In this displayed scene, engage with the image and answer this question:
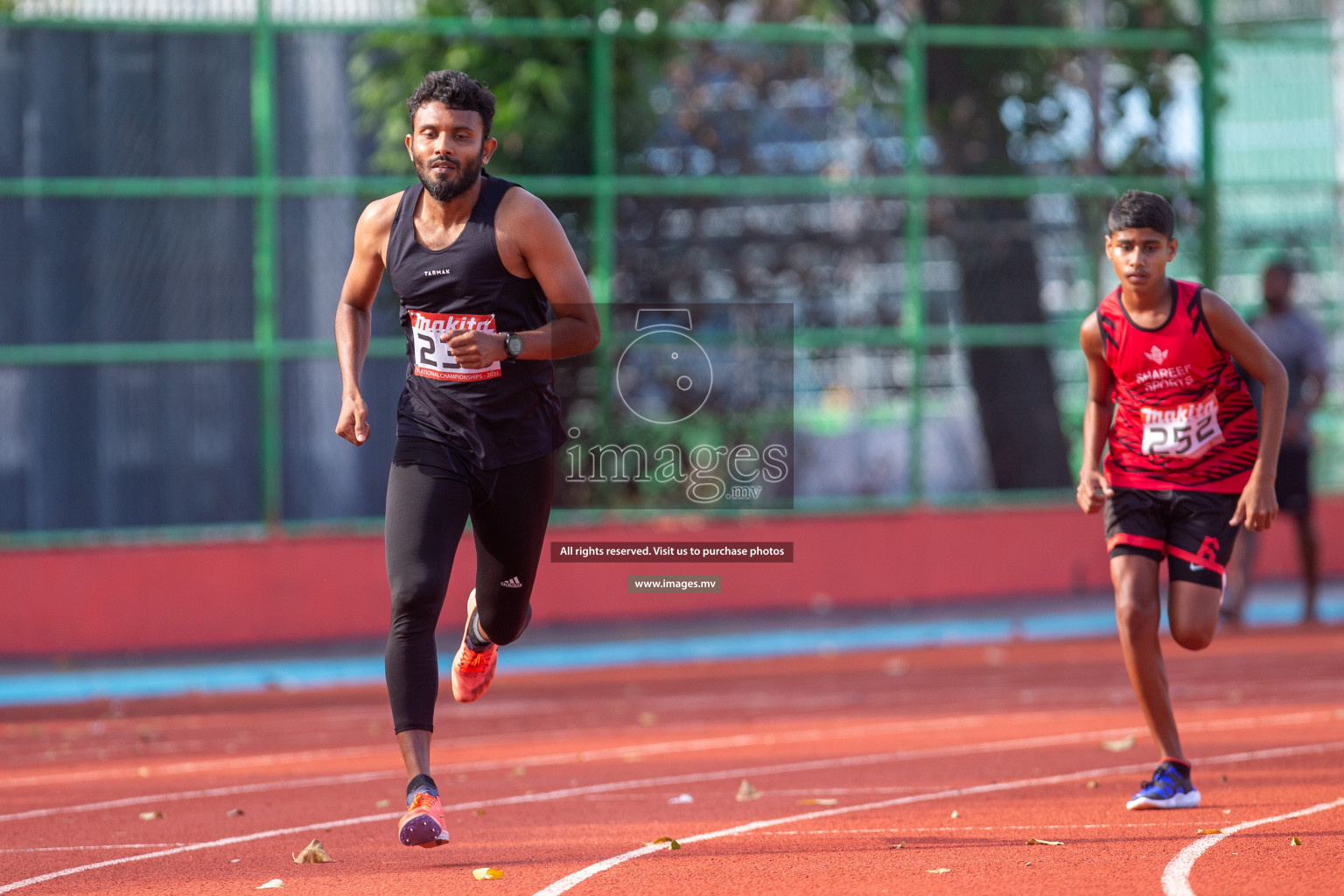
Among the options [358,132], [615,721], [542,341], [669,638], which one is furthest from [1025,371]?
[542,341]

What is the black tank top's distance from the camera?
5.59 meters

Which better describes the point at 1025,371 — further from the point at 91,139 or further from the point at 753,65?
the point at 91,139

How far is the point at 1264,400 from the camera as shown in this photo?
6.07 m

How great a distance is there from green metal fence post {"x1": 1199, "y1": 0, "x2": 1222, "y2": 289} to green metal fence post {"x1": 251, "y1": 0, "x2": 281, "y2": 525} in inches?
295

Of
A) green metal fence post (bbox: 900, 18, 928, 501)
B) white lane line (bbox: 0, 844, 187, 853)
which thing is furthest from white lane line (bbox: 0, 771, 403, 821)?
green metal fence post (bbox: 900, 18, 928, 501)

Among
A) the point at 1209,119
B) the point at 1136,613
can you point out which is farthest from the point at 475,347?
the point at 1209,119

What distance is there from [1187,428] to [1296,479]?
6223mm

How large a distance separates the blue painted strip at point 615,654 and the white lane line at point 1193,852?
603 centimetres

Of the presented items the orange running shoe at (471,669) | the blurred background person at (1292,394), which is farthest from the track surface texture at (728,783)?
the blurred background person at (1292,394)

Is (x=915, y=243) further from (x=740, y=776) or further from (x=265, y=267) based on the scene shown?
(x=740, y=776)

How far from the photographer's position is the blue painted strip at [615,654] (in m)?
11.2

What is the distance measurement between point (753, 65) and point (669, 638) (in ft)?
14.9

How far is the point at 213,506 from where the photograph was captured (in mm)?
12648

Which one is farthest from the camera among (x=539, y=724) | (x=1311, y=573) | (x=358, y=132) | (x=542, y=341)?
(x=358, y=132)
